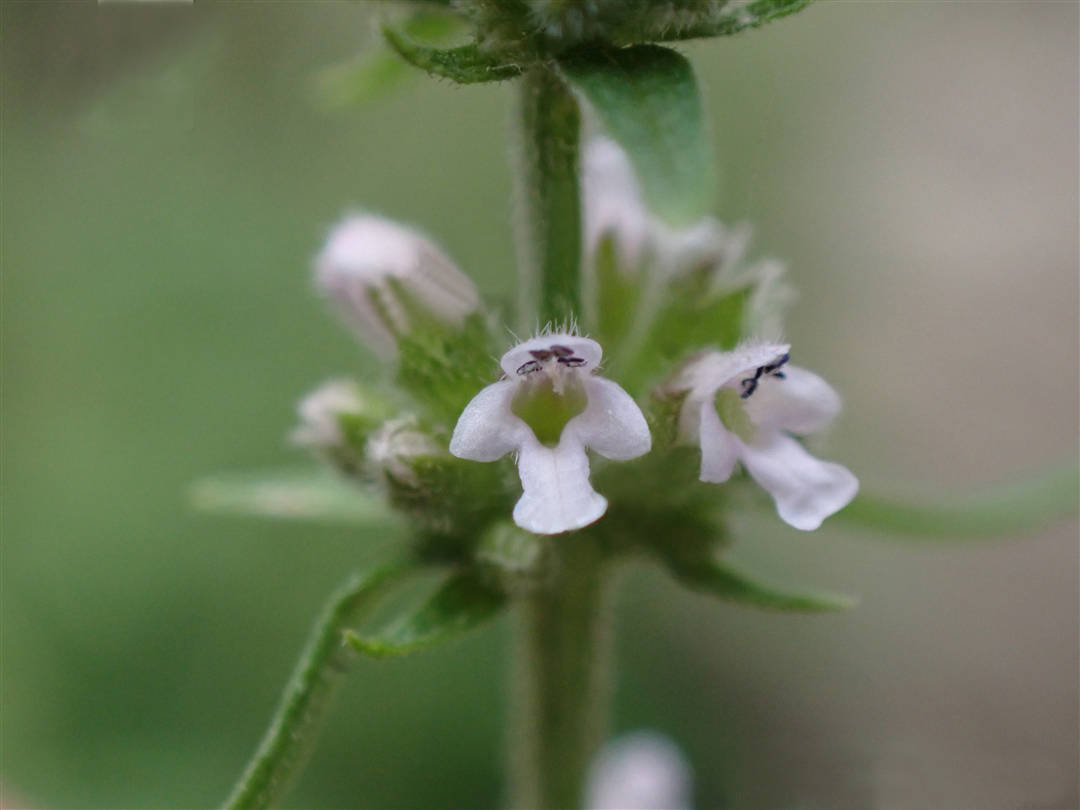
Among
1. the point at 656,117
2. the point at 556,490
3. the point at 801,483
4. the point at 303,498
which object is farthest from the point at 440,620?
the point at 656,117

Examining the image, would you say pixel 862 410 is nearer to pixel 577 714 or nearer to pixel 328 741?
pixel 328 741

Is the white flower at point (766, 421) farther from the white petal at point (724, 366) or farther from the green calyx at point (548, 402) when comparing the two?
the green calyx at point (548, 402)

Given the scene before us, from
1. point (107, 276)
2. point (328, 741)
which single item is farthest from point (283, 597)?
point (107, 276)

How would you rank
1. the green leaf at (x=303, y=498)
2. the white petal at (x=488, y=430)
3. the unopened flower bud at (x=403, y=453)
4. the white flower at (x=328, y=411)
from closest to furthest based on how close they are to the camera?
the white petal at (x=488, y=430), the unopened flower bud at (x=403, y=453), the white flower at (x=328, y=411), the green leaf at (x=303, y=498)

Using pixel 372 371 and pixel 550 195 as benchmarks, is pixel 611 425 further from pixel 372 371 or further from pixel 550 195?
pixel 372 371

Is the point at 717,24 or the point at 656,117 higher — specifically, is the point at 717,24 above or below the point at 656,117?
above

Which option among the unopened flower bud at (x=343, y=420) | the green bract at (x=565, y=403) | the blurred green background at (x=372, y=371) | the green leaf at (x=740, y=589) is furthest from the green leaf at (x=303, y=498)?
the blurred green background at (x=372, y=371)

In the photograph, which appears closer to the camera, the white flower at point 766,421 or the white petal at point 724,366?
the white flower at point 766,421
